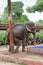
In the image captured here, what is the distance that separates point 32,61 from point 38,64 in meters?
0.32

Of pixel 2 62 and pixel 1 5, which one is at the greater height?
pixel 1 5

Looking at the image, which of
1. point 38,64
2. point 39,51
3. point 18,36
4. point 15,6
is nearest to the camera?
point 38,64

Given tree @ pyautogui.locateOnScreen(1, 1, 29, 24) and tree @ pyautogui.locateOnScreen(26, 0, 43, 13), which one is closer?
tree @ pyautogui.locateOnScreen(26, 0, 43, 13)

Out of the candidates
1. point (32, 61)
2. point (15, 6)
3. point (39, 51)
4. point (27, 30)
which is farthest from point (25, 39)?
point (15, 6)

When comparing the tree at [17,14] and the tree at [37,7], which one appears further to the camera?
the tree at [17,14]

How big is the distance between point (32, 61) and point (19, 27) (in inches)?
102

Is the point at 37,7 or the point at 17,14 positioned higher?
the point at 37,7

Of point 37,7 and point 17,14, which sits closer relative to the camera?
point 37,7

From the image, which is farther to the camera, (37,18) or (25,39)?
(37,18)

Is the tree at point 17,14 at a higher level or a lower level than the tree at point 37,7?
lower

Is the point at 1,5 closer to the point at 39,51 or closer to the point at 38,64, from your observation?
the point at 39,51

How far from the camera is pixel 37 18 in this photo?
1953cm

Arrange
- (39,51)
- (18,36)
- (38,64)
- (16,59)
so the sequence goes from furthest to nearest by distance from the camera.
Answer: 1. (18,36)
2. (39,51)
3. (16,59)
4. (38,64)

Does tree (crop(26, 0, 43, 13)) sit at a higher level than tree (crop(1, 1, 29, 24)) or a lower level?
higher
